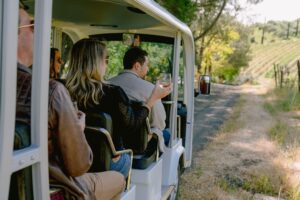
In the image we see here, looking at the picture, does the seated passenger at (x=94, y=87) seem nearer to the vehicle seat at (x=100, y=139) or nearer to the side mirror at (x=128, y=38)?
the vehicle seat at (x=100, y=139)

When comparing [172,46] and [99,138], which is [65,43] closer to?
[172,46]

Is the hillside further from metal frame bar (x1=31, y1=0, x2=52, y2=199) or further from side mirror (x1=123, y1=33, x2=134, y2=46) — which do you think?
metal frame bar (x1=31, y1=0, x2=52, y2=199)

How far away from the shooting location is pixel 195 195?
5.30 metres

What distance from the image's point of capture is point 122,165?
3145mm

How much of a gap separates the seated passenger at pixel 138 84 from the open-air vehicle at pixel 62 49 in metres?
0.32

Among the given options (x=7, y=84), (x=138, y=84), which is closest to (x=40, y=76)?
(x=7, y=84)

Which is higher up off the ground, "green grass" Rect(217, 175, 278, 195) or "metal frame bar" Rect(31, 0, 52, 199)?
"metal frame bar" Rect(31, 0, 52, 199)

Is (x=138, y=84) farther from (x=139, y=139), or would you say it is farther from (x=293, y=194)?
(x=293, y=194)

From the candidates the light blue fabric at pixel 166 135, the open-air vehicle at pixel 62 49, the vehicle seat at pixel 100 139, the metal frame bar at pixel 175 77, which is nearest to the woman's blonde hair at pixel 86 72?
the vehicle seat at pixel 100 139

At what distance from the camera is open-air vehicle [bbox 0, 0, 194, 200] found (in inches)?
59.0

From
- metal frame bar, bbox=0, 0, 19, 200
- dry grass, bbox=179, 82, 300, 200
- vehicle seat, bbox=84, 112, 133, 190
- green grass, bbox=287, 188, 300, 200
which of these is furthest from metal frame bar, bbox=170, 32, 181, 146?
metal frame bar, bbox=0, 0, 19, 200

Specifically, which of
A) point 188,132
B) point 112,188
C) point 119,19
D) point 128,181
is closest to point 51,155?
point 112,188

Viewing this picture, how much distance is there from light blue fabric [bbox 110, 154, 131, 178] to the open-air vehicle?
0.45ft

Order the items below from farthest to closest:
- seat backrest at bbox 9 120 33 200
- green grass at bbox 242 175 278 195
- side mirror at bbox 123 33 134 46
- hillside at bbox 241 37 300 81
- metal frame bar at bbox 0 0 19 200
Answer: hillside at bbox 241 37 300 81 → green grass at bbox 242 175 278 195 → side mirror at bbox 123 33 134 46 → seat backrest at bbox 9 120 33 200 → metal frame bar at bbox 0 0 19 200
